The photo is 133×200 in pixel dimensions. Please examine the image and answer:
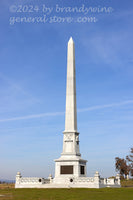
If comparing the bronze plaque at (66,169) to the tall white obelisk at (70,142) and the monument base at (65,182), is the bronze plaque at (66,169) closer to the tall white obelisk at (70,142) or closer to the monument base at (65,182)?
the tall white obelisk at (70,142)

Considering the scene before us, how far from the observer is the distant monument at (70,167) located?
32.3m

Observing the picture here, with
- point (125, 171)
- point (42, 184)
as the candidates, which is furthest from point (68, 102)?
point (125, 171)

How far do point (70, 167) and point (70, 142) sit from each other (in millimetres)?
3806

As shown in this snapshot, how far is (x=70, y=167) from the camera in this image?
35.0 meters

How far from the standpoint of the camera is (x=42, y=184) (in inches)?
1325

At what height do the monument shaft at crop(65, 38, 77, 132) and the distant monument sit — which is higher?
the monument shaft at crop(65, 38, 77, 132)

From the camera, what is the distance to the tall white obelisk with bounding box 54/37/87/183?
34.9 m

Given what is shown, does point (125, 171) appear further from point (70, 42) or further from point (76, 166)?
point (70, 42)
